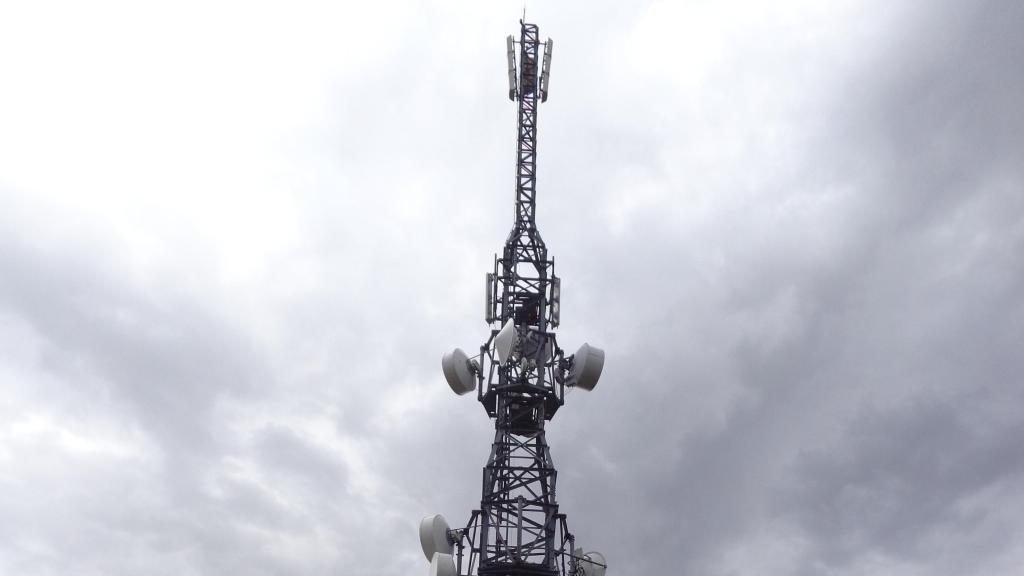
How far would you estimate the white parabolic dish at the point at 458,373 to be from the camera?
6506 cm

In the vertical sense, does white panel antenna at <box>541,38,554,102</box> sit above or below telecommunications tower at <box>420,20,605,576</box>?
above

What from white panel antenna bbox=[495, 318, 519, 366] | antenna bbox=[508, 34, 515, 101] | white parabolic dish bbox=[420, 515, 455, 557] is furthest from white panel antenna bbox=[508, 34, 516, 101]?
white parabolic dish bbox=[420, 515, 455, 557]

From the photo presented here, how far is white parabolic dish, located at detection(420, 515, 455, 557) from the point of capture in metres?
61.6

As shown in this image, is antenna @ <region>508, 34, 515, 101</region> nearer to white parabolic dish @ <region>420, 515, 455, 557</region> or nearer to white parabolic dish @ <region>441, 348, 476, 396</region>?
white parabolic dish @ <region>441, 348, 476, 396</region>

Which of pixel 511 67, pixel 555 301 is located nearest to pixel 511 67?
pixel 511 67

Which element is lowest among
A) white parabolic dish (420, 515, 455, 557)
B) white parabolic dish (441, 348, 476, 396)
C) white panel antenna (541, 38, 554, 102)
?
white parabolic dish (420, 515, 455, 557)

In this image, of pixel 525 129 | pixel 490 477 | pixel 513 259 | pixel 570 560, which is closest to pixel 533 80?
pixel 525 129

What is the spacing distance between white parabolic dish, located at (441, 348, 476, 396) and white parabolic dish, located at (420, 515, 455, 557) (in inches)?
316

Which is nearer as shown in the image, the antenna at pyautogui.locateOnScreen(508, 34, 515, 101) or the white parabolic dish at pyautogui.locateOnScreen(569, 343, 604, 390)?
the white parabolic dish at pyautogui.locateOnScreen(569, 343, 604, 390)

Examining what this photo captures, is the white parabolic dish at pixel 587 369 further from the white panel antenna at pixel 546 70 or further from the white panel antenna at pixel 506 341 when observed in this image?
the white panel antenna at pixel 546 70

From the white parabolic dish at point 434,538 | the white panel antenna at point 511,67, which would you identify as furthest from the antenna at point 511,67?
the white parabolic dish at point 434,538

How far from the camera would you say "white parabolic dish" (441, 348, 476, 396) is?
213 ft

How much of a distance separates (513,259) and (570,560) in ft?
63.3

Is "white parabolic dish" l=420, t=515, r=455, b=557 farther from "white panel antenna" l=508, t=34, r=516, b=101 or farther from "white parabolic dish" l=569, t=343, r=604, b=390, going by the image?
"white panel antenna" l=508, t=34, r=516, b=101
